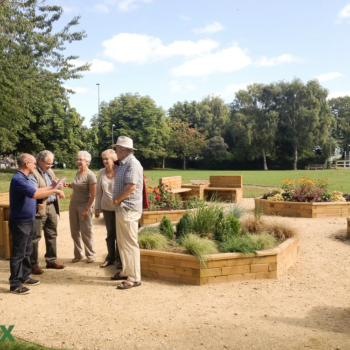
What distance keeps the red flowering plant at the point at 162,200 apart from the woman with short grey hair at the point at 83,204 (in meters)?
3.60

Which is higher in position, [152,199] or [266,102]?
[266,102]

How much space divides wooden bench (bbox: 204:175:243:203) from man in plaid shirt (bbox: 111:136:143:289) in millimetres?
9146

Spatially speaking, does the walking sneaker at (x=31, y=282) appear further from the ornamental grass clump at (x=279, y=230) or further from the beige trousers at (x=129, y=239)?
the ornamental grass clump at (x=279, y=230)

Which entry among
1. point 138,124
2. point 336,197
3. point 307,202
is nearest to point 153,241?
point 307,202

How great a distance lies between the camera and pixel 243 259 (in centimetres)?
526

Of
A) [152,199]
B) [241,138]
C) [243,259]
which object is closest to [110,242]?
[243,259]

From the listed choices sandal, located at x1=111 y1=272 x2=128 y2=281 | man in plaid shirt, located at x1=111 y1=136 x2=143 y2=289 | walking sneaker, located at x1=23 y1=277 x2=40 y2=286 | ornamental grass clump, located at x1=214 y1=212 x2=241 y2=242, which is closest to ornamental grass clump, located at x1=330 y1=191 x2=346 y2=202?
ornamental grass clump, located at x1=214 y1=212 x2=241 y2=242

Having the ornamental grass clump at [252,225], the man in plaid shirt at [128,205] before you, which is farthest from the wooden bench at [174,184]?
the man in plaid shirt at [128,205]

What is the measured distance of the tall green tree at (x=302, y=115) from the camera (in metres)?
53.2

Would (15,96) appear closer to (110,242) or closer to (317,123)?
(110,242)

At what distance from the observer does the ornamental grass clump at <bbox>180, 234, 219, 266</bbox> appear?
509cm

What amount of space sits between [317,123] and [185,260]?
51908 mm

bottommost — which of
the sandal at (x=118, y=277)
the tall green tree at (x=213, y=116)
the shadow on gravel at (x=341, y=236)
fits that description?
the sandal at (x=118, y=277)

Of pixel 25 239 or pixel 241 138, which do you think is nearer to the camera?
pixel 25 239
